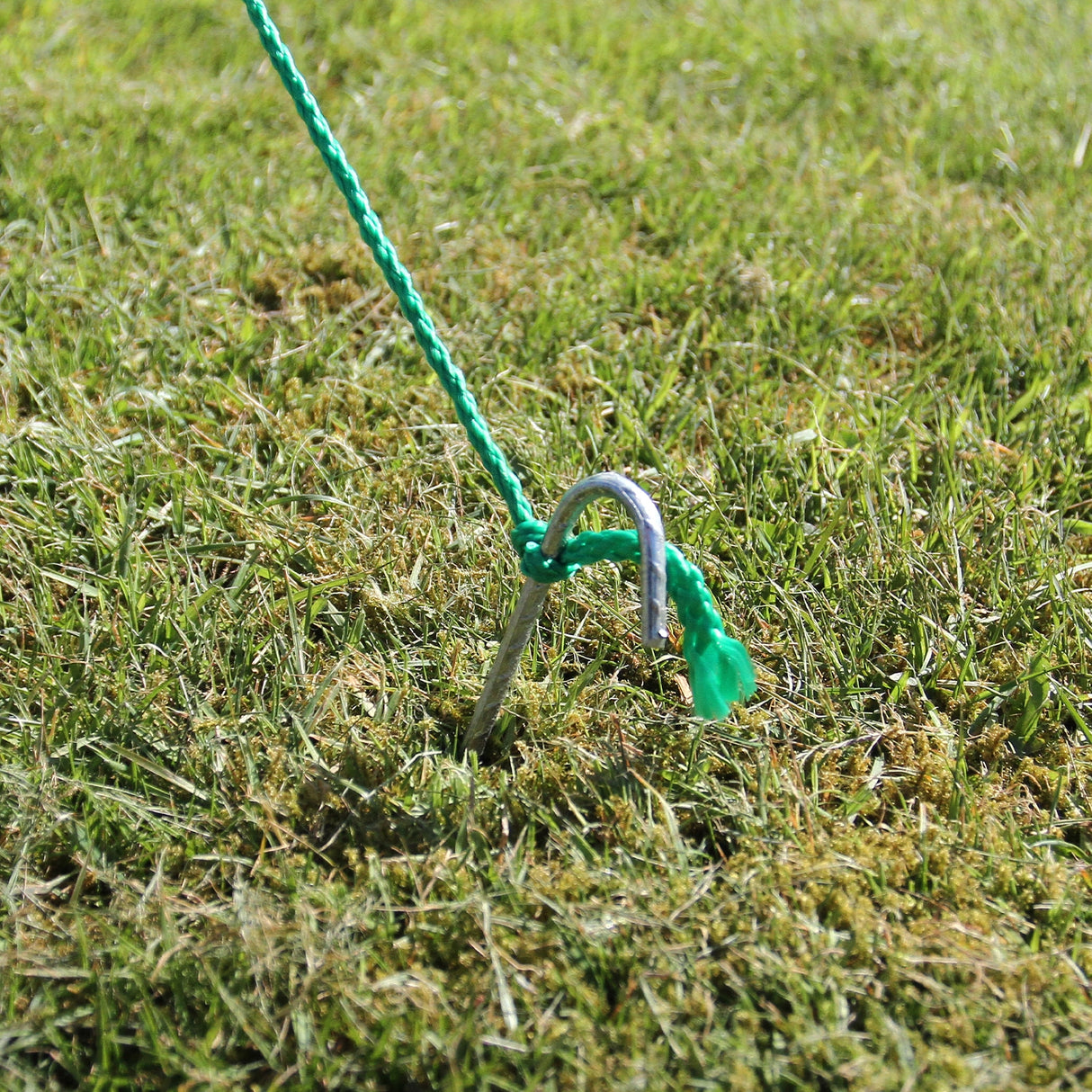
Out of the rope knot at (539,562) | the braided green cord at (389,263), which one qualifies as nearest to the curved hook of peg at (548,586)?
the rope knot at (539,562)

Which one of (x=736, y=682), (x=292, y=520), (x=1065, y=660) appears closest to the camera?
(x=736, y=682)

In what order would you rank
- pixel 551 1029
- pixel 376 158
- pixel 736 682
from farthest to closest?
pixel 376 158, pixel 736 682, pixel 551 1029

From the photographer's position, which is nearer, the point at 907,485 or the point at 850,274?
the point at 907,485

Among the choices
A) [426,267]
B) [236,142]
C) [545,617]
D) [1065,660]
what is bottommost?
[1065,660]

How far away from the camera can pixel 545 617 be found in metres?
2.02

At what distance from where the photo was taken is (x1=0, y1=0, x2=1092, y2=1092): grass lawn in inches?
57.9

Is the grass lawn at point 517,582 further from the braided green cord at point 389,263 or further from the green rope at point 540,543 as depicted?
the braided green cord at point 389,263

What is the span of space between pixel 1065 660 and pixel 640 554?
3.17 ft

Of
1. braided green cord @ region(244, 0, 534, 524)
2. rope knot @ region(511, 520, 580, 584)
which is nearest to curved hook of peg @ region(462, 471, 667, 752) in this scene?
rope knot @ region(511, 520, 580, 584)

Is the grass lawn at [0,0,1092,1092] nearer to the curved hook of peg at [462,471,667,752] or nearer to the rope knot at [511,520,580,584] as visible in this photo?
the curved hook of peg at [462,471,667,752]

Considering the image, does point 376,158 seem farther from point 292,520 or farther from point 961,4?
point 961,4

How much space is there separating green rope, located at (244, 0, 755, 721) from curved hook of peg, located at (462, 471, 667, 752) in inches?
1.4

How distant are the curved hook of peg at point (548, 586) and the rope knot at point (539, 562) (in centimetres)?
1

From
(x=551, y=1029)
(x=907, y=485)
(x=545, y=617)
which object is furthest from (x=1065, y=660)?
(x=551, y=1029)
